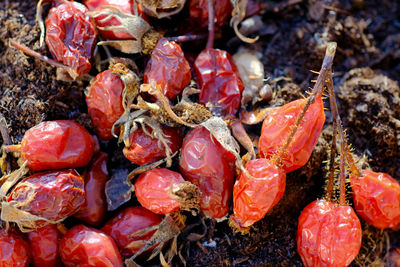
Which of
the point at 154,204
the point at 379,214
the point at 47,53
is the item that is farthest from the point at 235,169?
the point at 47,53

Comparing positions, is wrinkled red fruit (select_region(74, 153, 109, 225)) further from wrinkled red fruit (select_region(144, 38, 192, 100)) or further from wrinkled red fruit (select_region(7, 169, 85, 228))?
wrinkled red fruit (select_region(144, 38, 192, 100))

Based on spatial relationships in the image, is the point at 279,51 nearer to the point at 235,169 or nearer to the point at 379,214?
the point at 235,169

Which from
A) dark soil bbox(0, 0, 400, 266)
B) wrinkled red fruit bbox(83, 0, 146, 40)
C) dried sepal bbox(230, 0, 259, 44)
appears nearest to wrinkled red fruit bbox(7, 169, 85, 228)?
dark soil bbox(0, 0, 400, 266)

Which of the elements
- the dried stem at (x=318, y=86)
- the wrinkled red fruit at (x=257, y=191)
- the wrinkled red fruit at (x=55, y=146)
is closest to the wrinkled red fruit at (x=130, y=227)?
the wrinkled red fruit at (x=55, y=146)

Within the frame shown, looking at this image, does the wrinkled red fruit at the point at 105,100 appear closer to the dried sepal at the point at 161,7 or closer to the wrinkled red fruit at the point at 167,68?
the wrinkled red fruit at the point at 167,68

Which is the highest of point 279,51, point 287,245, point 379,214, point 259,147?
point 279,51

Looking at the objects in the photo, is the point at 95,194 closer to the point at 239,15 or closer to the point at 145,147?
the point at 145,147
